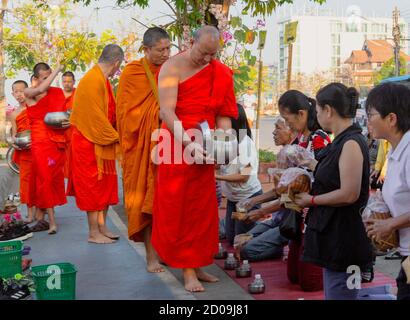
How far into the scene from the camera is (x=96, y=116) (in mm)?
6773

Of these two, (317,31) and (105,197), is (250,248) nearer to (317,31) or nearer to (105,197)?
(105,197)

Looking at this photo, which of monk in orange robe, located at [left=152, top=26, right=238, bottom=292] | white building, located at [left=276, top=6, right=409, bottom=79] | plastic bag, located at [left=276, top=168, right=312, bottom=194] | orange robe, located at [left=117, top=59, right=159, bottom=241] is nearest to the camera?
plastic bag, located at [left=276, top=168, right=312, bottom=194]

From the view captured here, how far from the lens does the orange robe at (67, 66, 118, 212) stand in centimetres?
678

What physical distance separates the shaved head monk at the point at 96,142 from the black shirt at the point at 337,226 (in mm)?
3561

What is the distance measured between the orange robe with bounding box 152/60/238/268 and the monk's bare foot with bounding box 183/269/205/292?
0.07 meters

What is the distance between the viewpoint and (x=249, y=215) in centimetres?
489

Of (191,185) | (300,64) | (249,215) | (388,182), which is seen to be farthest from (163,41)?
Answer: (300,64)

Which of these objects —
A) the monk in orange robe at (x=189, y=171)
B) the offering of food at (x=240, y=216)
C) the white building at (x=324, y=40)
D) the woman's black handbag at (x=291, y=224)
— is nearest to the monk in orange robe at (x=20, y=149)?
the monk in orange robe at (x=189, y=171)

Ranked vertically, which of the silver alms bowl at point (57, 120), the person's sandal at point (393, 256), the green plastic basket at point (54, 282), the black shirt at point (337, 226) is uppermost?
the silver alms bowl at point (57, 120)

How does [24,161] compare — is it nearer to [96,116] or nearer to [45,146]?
[45,146]

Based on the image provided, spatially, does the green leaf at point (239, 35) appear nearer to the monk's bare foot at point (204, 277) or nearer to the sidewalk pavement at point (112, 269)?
the sidewalk pavement at point (112, 269)

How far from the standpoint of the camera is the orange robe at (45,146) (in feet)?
24.9

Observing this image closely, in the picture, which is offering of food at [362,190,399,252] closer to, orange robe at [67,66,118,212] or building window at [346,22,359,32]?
orange robe at [67,66,118,212]

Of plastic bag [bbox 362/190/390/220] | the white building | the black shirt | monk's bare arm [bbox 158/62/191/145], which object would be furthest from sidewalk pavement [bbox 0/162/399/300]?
the white building
